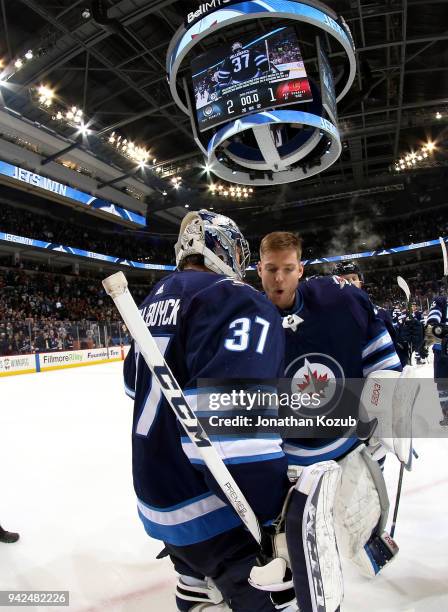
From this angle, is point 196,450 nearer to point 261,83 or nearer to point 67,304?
point 261,83

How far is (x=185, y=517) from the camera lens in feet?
3.23

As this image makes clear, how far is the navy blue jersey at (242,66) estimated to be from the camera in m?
7.47

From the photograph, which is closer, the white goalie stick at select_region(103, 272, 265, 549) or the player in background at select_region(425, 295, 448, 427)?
the white goalie stick at select_region(103, 272, 265, 549)

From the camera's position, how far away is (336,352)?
1.70 m

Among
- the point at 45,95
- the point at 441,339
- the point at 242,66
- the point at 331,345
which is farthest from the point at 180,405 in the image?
the point at 45,95

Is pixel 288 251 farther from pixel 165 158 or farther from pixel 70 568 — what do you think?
pixel 165 158

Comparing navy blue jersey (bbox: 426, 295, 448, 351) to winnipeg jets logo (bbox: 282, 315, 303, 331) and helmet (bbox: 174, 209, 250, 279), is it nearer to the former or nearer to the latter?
winnipeg jets logo (bbox: 282, 315, 303, 331)

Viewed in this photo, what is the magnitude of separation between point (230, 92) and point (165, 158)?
11.3 m

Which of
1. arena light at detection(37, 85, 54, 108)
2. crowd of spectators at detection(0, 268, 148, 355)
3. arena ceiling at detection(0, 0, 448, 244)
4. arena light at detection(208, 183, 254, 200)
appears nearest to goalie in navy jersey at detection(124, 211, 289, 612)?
crowd of spectators at detection(0, 268, 148, 355)

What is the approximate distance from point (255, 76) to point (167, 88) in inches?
288

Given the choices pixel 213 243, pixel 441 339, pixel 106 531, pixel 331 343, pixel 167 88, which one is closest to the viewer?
pixel 213 243

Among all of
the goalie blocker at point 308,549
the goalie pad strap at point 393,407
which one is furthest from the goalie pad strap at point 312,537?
the goalie pad strap at point 393,407

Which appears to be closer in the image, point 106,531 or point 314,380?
point 314,380

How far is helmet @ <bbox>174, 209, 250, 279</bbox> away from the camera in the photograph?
1.17 metres
